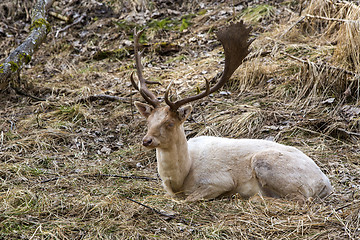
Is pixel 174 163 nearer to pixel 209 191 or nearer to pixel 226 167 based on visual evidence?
pixel 209 191

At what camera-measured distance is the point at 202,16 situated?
12.1 m

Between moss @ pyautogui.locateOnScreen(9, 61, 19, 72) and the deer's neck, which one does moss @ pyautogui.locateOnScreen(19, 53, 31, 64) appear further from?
the deer's neck

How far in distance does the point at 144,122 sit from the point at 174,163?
2.67 meters

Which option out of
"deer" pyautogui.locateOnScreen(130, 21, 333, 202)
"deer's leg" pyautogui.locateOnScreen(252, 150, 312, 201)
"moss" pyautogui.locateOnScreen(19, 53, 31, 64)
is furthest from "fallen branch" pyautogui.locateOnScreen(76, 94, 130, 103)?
"deer's leg" pyautogui.locateOnScreen(252, 150, 312, 201)

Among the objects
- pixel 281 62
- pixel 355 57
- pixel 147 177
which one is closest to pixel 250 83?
pixel 281 62

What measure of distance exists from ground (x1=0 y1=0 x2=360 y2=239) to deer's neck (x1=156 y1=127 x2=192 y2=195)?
30 centimetres

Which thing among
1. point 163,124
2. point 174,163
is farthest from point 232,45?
point 174,163

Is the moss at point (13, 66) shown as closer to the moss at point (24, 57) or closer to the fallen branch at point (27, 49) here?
the fallen branch at point (27, 49)

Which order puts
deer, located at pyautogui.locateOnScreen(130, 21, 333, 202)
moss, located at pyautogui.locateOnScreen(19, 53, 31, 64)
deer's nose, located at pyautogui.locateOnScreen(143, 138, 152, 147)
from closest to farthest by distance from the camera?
deer's nose, located at pyautogui.locateOnScreen(143, 138, 152, 147) → deer, located at pyautogui.locateOnScreen(130, 21, 333, 202) → moss, located at pyautogui.locateOnScreen(19, 53, 31, 64)

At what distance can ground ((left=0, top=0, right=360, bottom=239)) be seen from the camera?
14.7ft

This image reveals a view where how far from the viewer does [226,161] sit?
5.65m

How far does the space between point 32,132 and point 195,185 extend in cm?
330

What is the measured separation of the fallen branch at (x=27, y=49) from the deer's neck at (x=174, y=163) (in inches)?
163

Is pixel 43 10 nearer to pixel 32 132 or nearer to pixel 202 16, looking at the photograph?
pixel 32 132
